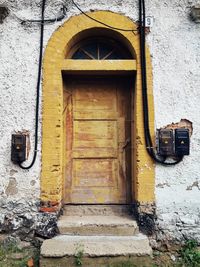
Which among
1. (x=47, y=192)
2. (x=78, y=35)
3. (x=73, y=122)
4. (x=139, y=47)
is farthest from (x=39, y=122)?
(x=139, y=47)

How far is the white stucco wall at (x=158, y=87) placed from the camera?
14.4 ft

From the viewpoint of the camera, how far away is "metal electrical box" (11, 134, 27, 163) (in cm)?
431

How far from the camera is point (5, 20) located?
4590 mm

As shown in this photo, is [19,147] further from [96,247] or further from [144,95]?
[144,95]

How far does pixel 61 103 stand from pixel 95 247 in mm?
1985

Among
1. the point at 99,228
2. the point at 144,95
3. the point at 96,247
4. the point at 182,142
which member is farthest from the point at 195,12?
the point at 96,247

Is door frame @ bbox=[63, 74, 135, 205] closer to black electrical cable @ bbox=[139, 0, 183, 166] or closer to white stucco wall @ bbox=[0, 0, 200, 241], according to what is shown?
black electrical cable @ bbox=[139, 0, 183, 166]

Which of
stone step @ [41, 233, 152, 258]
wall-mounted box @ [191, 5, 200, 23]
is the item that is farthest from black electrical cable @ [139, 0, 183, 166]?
stone step @ [41, 233, 152, 258]

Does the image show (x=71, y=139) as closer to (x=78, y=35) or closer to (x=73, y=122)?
(x=73, y=122)

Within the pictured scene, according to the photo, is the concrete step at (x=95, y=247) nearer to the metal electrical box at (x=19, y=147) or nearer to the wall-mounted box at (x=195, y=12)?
the metal electrical box at (x=19, y=147)

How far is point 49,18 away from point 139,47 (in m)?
1.33

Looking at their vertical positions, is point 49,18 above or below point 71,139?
above

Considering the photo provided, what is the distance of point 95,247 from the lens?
12.7 feet

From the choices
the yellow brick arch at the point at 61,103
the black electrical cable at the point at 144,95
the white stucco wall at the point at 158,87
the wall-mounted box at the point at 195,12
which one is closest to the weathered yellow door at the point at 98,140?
the yellow brick arch at the point at 61,103
